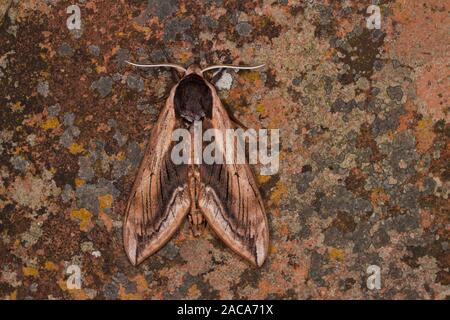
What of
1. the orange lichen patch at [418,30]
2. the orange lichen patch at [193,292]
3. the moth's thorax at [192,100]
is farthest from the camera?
the orange lichen patch at [193,292]

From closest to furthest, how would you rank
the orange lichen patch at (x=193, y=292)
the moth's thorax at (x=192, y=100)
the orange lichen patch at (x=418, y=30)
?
1. the moth's thorax at (x=192, y=100)
2. the orange lichen patch at (x=418, y=30)
3. the orange lichen patch at (x=193, y=292)

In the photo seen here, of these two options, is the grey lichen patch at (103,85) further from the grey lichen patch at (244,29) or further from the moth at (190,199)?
the grey lichen patch at (244,29)

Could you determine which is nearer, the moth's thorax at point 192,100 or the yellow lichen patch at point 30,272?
the moth's thorax at point 192,100

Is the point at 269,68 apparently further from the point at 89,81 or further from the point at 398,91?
the point at 89,81

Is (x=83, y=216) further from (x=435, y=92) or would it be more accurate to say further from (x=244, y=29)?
(x=435, y=92)

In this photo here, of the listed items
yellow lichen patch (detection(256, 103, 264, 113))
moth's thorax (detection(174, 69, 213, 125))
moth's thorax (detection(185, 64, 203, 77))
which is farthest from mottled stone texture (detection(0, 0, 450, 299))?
moth's thorax (detection(174, 69, 213, 125))

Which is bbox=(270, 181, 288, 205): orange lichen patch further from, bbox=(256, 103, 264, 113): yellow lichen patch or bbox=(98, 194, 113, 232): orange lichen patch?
bbox=(98, 194, 113, 232): orange lichen patch

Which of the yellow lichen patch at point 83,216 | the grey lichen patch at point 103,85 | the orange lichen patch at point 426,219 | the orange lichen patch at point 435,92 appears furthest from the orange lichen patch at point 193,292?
the orange lichen patch at point 435,92
